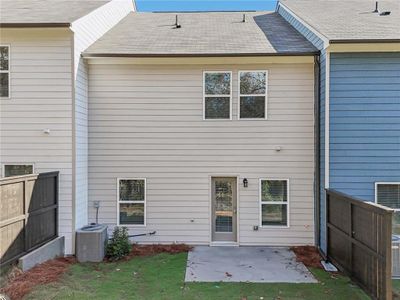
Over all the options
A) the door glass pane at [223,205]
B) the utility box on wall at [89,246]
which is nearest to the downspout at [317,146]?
the door glass pane at [223,205]

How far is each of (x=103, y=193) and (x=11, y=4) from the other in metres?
6.37

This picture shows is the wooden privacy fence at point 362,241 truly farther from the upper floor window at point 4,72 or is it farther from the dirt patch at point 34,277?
the upper floor window at point 4,72

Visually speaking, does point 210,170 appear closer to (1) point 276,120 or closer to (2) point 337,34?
(1) point 276,120

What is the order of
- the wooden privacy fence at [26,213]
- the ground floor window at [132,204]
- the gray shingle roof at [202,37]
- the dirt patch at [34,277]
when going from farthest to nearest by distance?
the ground floor window at [132,204] → the gray shingle roof at [202,37] → the wooden privacy fence at [26,213] → the dirt patch at [34,277]

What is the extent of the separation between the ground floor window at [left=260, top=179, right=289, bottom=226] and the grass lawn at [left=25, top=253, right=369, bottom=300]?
191 cm

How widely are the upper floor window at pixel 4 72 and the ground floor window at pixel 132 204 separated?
3.57m

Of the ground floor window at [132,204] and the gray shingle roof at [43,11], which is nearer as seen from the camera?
the gray shingle roof at [43,11]

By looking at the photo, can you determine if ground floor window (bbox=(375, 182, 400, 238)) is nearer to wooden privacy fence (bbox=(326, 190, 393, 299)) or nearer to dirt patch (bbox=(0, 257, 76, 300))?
wooden privacy fence (bbox=(326, 190, 393, 299))

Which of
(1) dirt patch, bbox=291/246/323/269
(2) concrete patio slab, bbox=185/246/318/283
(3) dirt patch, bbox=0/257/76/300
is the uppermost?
(3) dirt patch, bbox=0/257/76/300

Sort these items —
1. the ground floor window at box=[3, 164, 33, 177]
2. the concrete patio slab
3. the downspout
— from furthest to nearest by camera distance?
the downspout → the ground floor window at box=[3, 164, 33, 177] → the concrete patio slab

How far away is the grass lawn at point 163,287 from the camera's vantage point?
19.2 ft

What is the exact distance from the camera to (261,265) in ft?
24.8

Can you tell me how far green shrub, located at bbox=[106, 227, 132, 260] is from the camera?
8031 millimetres

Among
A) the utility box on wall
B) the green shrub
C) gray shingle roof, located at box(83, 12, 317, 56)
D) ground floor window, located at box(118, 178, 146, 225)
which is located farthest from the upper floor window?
the green shrub
